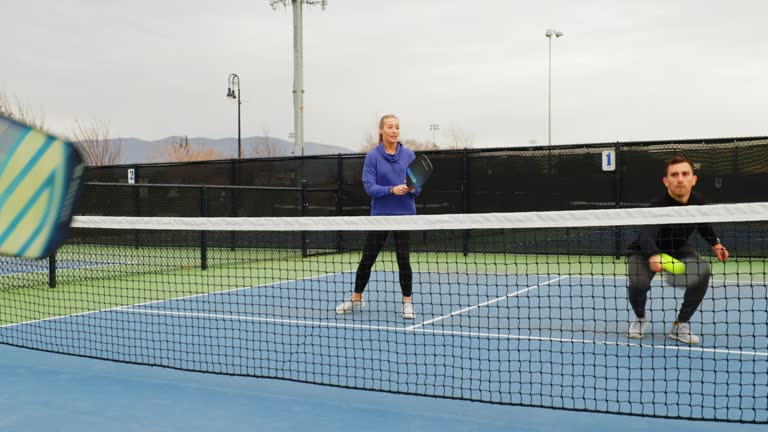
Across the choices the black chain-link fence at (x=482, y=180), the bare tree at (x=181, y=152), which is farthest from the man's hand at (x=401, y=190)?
the bare tree at (x=181, y=152)

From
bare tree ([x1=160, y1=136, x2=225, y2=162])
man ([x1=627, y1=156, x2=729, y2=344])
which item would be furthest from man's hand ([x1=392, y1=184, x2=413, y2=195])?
bare tree ([x1=160, y1=136, x2=225, y2=162])

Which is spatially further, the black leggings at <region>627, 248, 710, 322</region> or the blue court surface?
the black leggings at <region>627, 248, 710, 322</region>

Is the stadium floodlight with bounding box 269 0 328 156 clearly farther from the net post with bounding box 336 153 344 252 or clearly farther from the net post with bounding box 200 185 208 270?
the net post with bounding box 200 185 208 270

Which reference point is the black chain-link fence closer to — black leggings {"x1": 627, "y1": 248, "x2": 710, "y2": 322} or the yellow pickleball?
black leggings {"x1": 627, "y1": 248, "x2": 710, "y2": 322}

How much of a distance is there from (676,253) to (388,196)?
7.34 feet

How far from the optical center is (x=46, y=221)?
1436 mm

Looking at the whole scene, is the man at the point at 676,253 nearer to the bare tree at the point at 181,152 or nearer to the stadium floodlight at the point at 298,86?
the stadium floodlight at the point at 298,86

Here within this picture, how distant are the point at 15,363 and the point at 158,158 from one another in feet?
223

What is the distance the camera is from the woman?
5945 millimetres

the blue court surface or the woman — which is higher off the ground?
the woman

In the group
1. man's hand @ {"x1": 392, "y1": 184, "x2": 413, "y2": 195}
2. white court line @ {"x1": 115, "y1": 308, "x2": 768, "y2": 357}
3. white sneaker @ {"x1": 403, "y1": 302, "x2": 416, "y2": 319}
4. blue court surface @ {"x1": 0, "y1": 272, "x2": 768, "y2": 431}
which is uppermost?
man's hand @ {"x1": 392, "y1": 184, "x2": 413, "y2": 195}

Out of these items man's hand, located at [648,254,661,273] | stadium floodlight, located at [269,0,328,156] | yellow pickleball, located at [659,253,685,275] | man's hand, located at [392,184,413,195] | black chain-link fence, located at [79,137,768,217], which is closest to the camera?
man's hand, located at [648,254,661,273]

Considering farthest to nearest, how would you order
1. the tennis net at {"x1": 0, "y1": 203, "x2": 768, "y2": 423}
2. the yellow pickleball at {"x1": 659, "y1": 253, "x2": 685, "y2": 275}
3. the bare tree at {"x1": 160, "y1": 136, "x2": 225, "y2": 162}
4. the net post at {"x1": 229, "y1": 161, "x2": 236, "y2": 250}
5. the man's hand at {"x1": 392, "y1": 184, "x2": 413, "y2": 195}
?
the bare tree at {"x1": 160, "y1": 136, "x2": 225, "y2": 162} < the net post at {"x1": 229, "y1": 161, "x2": 236, "y2": 250} < the man's hand at {"x1": 392, "y1": 184, "x2": 413, "y2": 195} < the yellow pickleball at {"x1": 659, "y1": 253, "x2": 685, "y2": 275} < the tennis net at {"x1": 0, "y1": 203, "x2": 768, "y2": 423}

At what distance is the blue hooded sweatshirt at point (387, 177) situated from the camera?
19.7 ft
